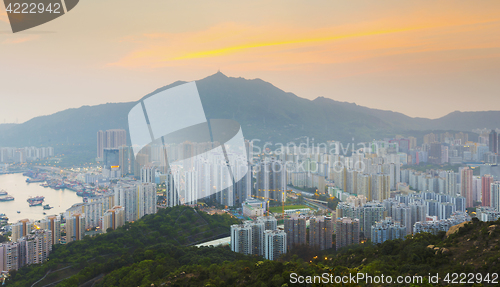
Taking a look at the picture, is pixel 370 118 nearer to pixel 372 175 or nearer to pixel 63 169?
pixel 372 175

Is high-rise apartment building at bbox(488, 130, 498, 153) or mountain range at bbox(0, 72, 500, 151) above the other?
mountain range at bbox(0, 72, 500, 151)

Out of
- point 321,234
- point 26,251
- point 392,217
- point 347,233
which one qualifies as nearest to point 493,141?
point 392,217

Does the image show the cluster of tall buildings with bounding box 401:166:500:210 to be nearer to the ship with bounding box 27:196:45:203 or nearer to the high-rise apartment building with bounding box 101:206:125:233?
the high-rise apartment building with bounding box 101:206:125:233

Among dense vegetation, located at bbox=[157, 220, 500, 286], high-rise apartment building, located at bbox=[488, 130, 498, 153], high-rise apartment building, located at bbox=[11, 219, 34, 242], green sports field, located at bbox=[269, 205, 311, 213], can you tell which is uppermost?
high-rise apartment building, located at bbox=[488, 130, 498, 153]

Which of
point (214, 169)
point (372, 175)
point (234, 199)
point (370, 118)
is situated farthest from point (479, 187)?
point (370, 118)

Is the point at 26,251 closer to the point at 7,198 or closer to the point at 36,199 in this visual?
the point at 36,199

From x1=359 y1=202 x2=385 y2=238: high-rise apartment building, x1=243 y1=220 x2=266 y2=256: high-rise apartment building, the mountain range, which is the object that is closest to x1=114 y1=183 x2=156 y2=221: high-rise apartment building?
x1=243 y1=220 x2=266 y2=256: high-rise apartment building
